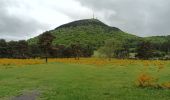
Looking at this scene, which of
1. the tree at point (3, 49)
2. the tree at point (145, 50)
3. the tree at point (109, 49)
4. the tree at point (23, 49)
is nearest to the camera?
the tree at point (3, 49)

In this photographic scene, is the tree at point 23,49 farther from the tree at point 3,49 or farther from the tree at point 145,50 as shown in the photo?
the tree at point 145,50

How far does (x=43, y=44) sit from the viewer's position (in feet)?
338

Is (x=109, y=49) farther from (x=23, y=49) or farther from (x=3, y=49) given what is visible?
(x=3, y=49)

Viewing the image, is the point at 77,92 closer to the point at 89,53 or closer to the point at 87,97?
the point at 87,97

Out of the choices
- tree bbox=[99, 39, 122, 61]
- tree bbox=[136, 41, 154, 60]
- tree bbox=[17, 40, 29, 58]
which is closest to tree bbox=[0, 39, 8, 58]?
tree bbox=[17, 40, 29, 58]

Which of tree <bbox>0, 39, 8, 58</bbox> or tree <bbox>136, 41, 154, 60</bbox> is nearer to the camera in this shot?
tree <bbox>0, 39, 8, 58</bbox>

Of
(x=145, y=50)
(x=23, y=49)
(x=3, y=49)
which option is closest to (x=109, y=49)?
(x=145, y=50)

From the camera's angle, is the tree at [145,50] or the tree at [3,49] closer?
the tree at [3,49]

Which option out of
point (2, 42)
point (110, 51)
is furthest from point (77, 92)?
point (110, 51)

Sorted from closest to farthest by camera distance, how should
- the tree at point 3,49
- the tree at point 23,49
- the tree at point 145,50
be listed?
1. the tree at point 3,49
2. the tree at point 145,50
3. the tree at point 23,49

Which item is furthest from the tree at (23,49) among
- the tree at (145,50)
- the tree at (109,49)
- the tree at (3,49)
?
the tree at (145,50)

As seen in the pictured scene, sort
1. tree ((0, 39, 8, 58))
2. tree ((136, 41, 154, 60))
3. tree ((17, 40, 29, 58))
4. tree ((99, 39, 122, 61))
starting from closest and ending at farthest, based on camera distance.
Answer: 1. tree ((0, 39, 8, 58))
2. tree ((136, 41, 154, 60))
3. tree ((17, 40, 29, 58))
4. tree ((99, 39, 122, 61))

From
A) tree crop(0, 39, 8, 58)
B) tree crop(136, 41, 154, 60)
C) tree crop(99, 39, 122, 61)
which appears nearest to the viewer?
tree crop(0, 39, 8, 58)

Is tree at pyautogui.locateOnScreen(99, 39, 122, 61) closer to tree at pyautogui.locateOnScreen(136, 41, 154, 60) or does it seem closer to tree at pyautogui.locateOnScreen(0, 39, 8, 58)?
tree at pyautogui.locateOnScreen(136, 41, 154, 60)
